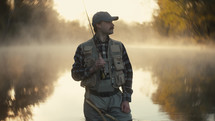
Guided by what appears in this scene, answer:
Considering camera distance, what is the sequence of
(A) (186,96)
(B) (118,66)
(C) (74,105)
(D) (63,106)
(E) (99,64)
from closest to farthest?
(E) (99,64), (B) (118,66), (D) (63,106), (C) (74,105), (A) (186,96)

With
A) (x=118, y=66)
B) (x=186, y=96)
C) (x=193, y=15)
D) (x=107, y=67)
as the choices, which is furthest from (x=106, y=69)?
(x=193, y=15)

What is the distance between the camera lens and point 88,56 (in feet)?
16.4

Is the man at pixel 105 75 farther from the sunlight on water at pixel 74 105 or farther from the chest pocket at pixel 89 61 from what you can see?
the sunlight on water at pixel 74 105

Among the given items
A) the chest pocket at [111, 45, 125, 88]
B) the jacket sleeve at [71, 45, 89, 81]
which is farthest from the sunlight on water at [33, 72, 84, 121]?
the chest pocket at [111, 45, 125, 88]

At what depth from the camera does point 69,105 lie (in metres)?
10.6

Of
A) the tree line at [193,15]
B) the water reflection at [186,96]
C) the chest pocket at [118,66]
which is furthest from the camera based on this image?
the tree line at [193,15]

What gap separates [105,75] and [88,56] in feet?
0.82

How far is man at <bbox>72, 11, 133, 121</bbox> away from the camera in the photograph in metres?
4.96

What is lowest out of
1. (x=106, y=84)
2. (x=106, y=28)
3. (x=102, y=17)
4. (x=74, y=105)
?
(x=74, y=105)

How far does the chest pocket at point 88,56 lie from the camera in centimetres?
498

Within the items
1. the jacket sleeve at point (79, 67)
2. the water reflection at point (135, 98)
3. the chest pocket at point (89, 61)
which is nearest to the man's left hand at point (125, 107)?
the chest pocket at point (89, 61)

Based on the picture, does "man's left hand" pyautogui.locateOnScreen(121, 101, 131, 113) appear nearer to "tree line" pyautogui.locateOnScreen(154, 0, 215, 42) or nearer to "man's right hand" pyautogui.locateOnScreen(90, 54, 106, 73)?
"man's right hand" pyautogui.locateOnScreen(90, 54, 106, 73)

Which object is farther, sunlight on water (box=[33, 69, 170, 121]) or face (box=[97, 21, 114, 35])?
sunlight on water (box=[33, 69, 170, 121])

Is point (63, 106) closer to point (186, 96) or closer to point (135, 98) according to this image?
point (135, 98)
